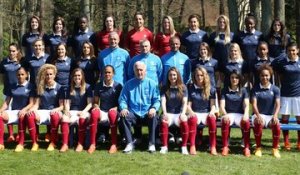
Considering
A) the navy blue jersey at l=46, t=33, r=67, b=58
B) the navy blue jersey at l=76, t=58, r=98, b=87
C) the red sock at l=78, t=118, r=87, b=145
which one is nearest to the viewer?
the red sock at l=78, t=118, r=87, b=145

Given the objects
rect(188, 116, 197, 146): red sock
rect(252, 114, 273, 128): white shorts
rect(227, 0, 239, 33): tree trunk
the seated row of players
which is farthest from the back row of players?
rect(227, 0, 239, 33): tree trunk

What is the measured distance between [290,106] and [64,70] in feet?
13.3

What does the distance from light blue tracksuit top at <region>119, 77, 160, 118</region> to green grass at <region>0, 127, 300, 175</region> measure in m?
0.72

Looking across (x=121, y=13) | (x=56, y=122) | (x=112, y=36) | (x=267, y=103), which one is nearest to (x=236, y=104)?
(x=267, y=103)

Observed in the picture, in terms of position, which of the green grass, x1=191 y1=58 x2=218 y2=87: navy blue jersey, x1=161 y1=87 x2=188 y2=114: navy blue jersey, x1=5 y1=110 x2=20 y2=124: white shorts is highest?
x1=191 y1=58 x2=218 y2=87: navy blue jersey

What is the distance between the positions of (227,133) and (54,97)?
10.0ft

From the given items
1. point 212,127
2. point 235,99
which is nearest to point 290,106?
point 235,99

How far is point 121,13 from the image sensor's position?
29.9 meters

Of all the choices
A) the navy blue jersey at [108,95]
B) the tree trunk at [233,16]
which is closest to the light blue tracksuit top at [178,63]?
the navy blue jersey at [108,95]

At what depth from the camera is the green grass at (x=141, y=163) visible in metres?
6.90

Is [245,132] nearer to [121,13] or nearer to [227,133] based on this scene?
[227,133]

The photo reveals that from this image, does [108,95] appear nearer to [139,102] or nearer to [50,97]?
[139,102]

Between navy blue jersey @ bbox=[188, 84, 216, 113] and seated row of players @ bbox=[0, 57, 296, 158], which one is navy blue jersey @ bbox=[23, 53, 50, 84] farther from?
navy blue jersey @ bbox=[188, 84, 216, 113]

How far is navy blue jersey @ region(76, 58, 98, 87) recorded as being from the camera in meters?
8.71
